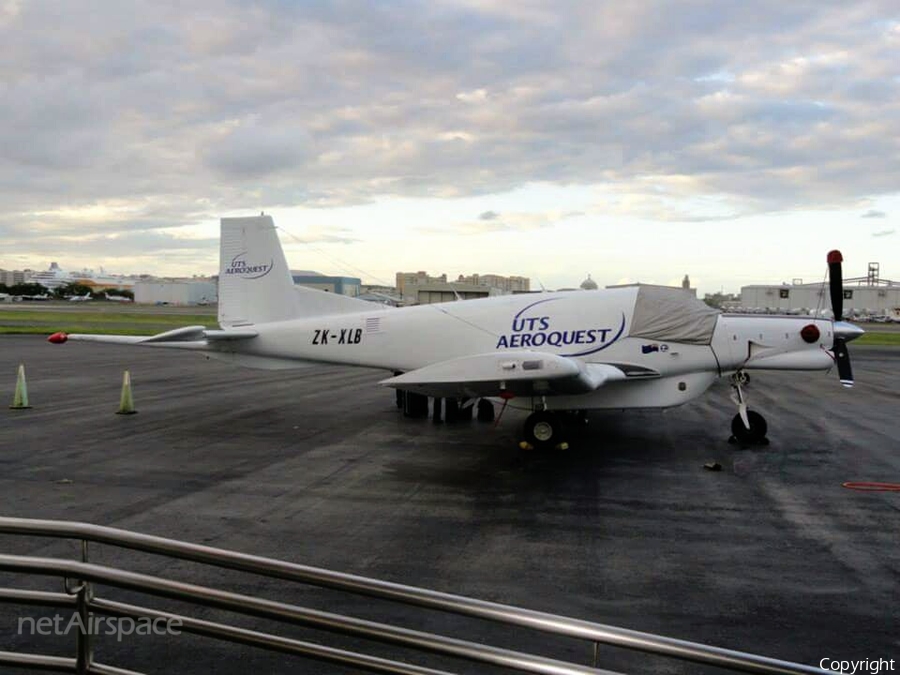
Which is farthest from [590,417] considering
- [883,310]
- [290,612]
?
[883,310]

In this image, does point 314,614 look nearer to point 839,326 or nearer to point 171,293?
point 839,326

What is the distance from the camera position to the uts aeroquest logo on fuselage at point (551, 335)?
12.5 metres

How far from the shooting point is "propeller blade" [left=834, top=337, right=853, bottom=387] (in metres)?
12.3

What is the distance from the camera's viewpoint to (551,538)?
7.21m

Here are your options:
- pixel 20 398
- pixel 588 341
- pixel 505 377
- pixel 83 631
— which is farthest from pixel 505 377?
pixel 20 398

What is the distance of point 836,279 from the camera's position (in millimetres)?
12758

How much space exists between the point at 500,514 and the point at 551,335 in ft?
17.5

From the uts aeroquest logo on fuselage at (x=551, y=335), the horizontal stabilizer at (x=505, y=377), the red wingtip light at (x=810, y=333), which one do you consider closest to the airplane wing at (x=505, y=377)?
the horizontal stabilizer at (x=505, y=377)
